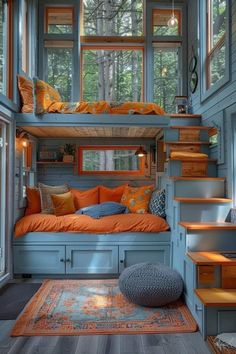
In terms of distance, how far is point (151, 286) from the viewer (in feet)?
8.89

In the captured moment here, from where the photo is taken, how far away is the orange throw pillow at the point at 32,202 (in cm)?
424

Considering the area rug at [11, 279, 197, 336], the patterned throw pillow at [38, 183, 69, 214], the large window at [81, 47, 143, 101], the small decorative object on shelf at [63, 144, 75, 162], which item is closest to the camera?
the area rug at [11, 279, 197, 336]

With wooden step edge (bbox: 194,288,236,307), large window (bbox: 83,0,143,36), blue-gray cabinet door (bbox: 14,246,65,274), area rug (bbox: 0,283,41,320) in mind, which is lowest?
area rug (bbox: 0,283,41,320)

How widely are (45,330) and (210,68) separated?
3.90m

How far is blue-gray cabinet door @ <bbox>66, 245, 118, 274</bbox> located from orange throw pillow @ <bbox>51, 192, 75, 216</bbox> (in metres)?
0.56

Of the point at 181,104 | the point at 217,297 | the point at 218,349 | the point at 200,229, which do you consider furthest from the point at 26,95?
the point at 218,349

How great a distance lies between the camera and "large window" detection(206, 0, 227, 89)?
12.3 feet

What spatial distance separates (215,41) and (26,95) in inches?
107

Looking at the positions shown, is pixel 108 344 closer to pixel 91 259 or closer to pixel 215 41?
pixel 91 259

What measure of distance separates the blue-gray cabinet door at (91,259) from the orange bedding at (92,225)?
9.0 inches

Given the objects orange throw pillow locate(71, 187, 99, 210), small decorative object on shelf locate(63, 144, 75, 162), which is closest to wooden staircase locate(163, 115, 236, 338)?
orange throw pillow locate(71, 187, 99, 210)

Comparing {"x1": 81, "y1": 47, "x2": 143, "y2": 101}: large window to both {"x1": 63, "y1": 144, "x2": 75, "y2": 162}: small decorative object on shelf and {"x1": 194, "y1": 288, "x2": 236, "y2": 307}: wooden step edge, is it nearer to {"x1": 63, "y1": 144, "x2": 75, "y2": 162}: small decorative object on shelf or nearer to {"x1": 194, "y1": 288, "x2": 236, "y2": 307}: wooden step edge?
{"x1": 63, "y1": 144, "x2": 75, "y2": 162}: small decorative object on shelf

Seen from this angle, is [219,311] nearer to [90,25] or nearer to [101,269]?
[101,269]

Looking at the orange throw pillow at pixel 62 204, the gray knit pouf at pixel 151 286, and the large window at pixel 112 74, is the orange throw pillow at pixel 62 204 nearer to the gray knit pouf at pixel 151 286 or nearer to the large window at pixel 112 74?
the gray knit pouf at pixel 151 286
